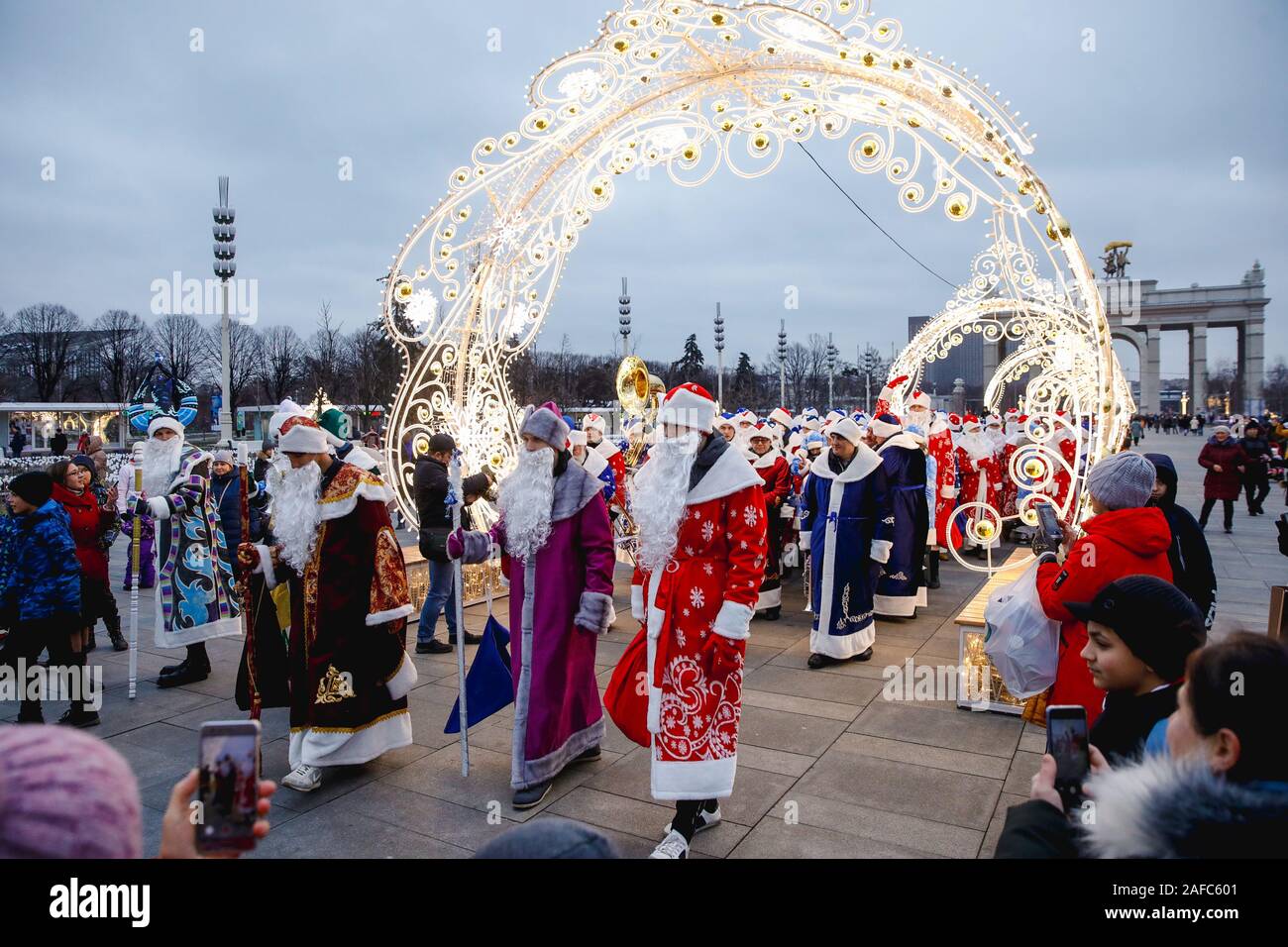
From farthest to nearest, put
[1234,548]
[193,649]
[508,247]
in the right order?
[1234,548]
[508,247]
[193,649]

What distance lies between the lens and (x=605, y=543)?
4254mm

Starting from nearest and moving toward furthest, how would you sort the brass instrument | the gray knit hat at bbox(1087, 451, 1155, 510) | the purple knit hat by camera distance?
the purple knit hat, the gray knit hat at bbox(1087, 451, 1155, 510), the brass instrument

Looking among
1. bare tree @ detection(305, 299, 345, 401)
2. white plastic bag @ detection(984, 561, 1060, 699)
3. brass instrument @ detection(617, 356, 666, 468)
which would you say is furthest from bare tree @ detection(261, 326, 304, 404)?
white plastic bag @ detection(984, 561, 1060, 699)

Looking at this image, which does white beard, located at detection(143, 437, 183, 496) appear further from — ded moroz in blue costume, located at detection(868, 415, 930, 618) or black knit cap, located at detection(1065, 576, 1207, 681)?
black knit cap, located at detection(1065, 576, 1207, 681)

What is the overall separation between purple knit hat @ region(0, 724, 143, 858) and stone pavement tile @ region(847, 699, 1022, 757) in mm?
4552

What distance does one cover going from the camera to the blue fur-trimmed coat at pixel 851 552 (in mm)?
6492

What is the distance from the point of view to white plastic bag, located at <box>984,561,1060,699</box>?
3.49 metres

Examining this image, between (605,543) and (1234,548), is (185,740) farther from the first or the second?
(1234,548)

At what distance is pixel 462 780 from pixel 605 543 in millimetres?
1495

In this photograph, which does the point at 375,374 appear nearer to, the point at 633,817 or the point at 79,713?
the point at 79,713

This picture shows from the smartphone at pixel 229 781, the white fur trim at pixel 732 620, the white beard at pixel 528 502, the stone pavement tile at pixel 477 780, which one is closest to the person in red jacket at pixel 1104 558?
the white fur trim at pixel 732 620

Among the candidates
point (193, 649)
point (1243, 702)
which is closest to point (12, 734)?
point (1243, 702)

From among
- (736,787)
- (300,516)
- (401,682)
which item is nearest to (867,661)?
(736,787)
